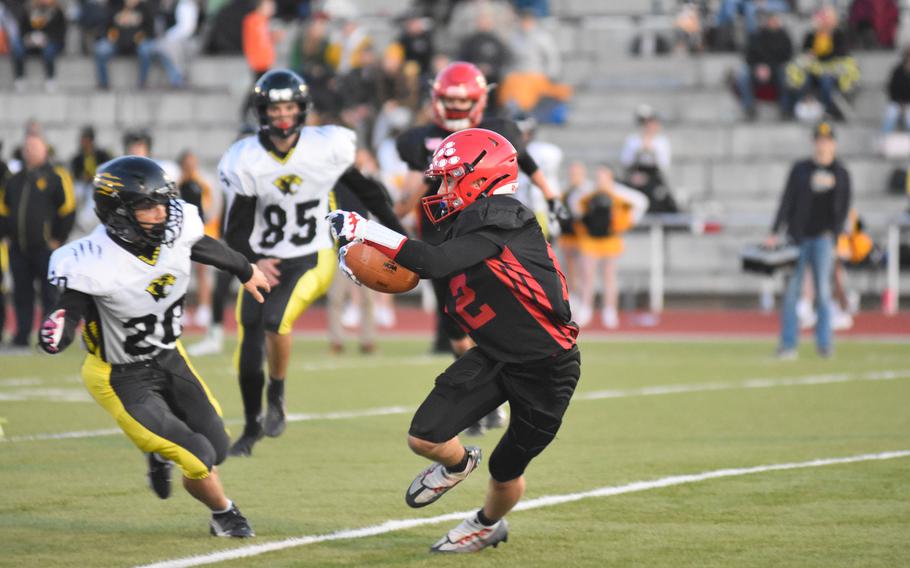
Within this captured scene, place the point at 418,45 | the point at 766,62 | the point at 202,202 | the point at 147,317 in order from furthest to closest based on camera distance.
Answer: the point at 418,45 < the point at 766,62 < the point at 202,202 < the point at 147,317

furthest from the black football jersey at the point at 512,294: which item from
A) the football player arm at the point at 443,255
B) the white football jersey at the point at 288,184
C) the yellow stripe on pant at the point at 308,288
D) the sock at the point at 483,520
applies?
the white football jersey at the point at 288,184

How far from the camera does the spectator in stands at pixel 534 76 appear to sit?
21734 millimetres

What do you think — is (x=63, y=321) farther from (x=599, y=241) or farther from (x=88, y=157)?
(x=88, y=157)

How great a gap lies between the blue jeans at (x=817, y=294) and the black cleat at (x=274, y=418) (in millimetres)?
6552

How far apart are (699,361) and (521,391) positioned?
821 cm

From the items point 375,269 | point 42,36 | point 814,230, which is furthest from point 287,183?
point 42,36

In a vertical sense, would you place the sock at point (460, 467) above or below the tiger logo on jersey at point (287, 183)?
below

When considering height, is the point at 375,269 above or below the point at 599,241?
above

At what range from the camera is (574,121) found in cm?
2256

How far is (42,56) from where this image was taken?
81.1 feet

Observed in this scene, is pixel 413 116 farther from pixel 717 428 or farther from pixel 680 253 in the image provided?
pixel 717 428

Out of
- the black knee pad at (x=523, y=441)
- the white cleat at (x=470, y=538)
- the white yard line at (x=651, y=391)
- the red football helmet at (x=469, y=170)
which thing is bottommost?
the white yard line at (x=651, y=391)

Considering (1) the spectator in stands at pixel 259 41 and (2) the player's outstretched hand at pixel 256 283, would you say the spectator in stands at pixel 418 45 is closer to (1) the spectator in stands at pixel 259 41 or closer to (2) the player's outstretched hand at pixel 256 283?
(1) the spectator in stands at pixel 259 41

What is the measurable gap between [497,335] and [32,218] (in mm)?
9999
